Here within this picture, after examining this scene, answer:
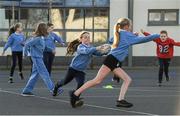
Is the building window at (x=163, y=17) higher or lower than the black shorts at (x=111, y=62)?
higher

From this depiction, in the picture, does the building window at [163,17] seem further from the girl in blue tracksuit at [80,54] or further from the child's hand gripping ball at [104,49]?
the child's hand gripping ball at [104,49]

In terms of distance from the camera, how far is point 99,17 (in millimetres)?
27328

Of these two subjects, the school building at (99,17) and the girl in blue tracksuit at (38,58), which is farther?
the school building at (99,17)

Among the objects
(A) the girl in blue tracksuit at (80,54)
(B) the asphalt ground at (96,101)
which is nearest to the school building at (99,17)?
(B) the asphalt ground at (96,101)

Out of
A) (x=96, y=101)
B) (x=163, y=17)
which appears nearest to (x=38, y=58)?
(x=96, y=101)

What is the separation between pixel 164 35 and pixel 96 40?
11039 mm

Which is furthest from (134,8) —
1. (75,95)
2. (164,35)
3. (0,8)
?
(75,95)

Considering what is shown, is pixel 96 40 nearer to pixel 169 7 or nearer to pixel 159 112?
pixel 169 7

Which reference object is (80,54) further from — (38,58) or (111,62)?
(38,58)

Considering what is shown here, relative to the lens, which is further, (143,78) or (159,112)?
(143,78)

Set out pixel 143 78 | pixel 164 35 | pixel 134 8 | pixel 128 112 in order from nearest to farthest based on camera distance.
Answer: pixel 128 112
pixel 164 35
pixel 143 78
pixel 134 8

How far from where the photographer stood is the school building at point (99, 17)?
26828 millimetres

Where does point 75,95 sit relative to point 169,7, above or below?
below

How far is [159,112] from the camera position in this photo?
10922 millimetres
